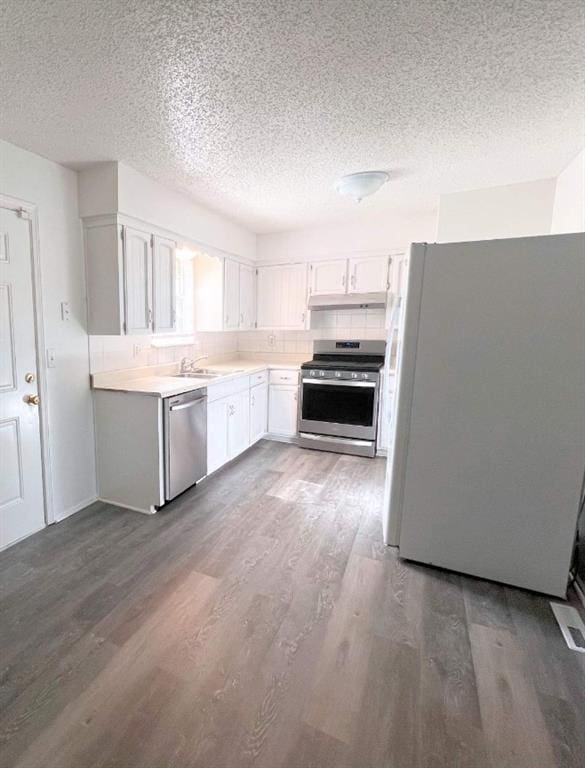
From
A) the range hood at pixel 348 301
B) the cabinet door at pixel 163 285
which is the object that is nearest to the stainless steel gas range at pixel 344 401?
the range hood at pixel 348 301

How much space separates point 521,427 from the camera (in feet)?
6.22

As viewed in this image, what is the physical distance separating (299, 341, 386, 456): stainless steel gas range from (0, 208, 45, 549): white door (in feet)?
8.28

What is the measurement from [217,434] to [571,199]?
10.7 feet

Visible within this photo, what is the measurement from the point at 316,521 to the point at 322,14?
8.84ft

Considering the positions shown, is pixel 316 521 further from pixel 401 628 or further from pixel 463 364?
pixel 463 364

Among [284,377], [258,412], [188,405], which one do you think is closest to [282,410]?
[258,412]

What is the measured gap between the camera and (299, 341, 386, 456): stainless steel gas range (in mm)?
3809

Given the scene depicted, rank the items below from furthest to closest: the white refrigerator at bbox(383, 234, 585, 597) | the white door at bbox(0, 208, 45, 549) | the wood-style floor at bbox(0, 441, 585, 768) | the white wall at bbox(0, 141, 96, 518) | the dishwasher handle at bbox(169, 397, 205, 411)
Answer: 1. the dishwasher handle at bbox(169, 397, 205, 411)
2. the white wall at bbox(0, 141, 96, 518)
3. the white door at bbox(0, 208, 45, 549)
4. the white refrigerator at bbox(383, 234, 585, 597)
5. the wood-style floor at bbox(0, 441, 585, 768)

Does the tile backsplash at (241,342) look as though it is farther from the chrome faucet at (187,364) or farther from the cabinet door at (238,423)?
the cabinet door at (238,423)

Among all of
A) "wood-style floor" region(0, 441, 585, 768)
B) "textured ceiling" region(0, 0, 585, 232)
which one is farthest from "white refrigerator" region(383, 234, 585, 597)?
"textured ceiling" region(0, 0, 585, 232)

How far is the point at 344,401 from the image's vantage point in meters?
3.90

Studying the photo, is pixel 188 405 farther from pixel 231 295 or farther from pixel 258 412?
pixel 231 295

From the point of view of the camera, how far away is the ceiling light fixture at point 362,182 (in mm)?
2598

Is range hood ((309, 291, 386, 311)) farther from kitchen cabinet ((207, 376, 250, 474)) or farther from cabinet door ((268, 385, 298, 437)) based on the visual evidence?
kitchen cabinet ((207, 376, 250, 474))
